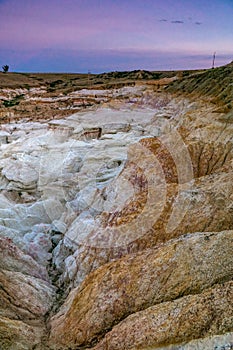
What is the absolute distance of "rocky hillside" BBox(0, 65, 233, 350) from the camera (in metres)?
6.42

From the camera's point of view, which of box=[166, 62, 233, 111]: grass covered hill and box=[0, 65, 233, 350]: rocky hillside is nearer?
box=[0, 65, 233, 350]: rocky hillside

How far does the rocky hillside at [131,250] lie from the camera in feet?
21.1

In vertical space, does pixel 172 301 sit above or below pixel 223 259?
below

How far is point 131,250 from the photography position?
10945 millimetres

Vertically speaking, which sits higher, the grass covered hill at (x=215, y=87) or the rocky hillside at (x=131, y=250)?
the grass covered hill at (x=215, y=87)

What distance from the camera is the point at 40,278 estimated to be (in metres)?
12.5

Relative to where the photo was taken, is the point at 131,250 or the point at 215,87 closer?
the point at 131,250

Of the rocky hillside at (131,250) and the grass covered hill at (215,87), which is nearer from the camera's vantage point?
the rocky hillside at (131,250)

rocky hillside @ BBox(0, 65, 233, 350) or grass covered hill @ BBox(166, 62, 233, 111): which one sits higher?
grass covered hill @ BBox(166, 62, 233, 111)

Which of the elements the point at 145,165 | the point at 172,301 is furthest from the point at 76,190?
the point at 172,301

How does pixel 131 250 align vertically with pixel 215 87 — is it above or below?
below

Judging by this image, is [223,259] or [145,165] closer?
[223,259]

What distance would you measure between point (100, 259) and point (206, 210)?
3.60m

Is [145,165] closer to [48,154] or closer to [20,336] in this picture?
[20,336]
